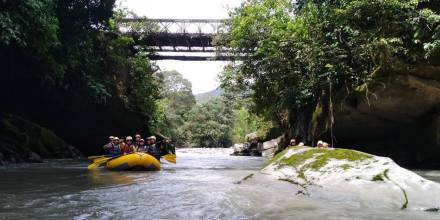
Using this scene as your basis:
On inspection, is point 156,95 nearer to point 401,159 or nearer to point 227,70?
point 227,70

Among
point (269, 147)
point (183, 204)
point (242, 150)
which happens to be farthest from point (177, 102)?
point (183, 204)

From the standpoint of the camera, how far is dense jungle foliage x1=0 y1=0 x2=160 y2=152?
15.2m

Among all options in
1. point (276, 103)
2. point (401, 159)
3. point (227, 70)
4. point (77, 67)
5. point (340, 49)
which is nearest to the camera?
point (340, 49)

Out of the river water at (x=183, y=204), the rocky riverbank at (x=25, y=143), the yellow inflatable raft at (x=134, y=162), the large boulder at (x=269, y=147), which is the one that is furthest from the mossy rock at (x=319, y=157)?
the large boulder at (x=269, y=147)

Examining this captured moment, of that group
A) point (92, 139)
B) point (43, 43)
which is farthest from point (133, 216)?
point (92, 139)

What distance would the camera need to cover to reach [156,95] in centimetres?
2702

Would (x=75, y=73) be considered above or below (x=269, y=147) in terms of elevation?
above

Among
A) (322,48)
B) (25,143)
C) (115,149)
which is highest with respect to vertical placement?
(322,48)

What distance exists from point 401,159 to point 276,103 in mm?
5572

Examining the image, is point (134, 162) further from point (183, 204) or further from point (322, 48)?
point (322, 48)

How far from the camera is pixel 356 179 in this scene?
21.2 feet

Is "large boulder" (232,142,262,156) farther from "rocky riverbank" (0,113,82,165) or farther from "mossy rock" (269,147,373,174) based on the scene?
"mossy rock" (269,147,373,174)

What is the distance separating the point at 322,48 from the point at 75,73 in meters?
11.7

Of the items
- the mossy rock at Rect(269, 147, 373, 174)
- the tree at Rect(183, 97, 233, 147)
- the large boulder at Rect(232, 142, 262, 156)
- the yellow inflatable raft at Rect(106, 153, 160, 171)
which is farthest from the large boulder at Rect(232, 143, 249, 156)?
the mossy rock at Rect(269, 147, 373, 174)
